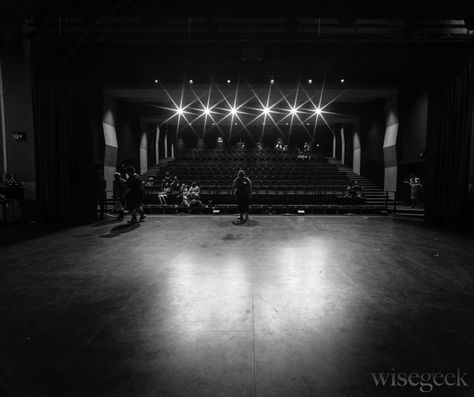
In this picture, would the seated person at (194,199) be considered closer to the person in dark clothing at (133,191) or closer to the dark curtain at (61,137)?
the person in dark clothing at (133,191)

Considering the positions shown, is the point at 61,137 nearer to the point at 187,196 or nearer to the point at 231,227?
the point at 187,196

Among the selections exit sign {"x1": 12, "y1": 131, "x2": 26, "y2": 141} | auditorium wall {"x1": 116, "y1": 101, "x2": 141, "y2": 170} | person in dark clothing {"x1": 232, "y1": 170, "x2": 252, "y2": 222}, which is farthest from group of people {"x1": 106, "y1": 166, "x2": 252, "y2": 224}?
auditorium wall {"x1": 116, "y1": 101, "x2": 141, "y2": 170}

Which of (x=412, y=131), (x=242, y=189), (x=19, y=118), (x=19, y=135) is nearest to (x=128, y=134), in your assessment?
(x=19, y=118)

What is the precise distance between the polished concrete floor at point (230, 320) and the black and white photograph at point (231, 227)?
0.05ft

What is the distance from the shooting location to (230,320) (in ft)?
6.55

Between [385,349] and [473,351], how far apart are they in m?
0.53

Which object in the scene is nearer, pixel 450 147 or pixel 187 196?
pixel 450 147

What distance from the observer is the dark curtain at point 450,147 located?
6789 mm

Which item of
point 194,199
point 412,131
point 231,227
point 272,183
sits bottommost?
point 231,227

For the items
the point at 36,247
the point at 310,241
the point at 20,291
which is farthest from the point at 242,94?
the point at 20,291

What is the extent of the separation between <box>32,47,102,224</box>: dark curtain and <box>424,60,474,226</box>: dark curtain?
A: 9.25m

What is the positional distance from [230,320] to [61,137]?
7.19m

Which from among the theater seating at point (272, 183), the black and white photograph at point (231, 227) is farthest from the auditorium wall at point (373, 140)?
the theater seating at point (272, 183)

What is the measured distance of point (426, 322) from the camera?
6.46ft
